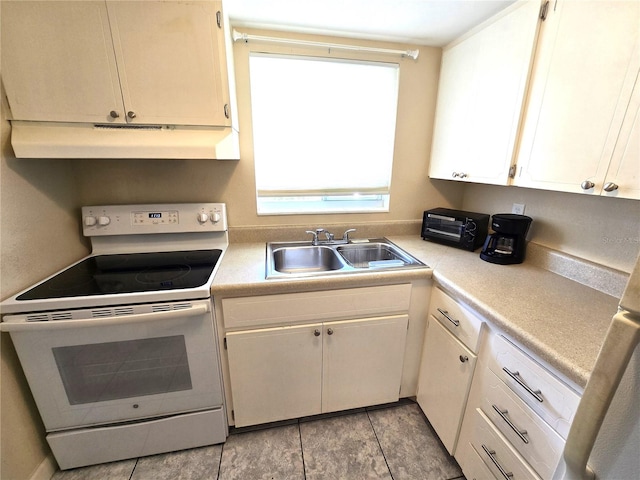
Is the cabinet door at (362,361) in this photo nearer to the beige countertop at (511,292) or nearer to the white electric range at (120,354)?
the beige countertop at (511,292)

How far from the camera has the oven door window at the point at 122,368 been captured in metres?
1.16

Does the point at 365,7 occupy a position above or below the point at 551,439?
above

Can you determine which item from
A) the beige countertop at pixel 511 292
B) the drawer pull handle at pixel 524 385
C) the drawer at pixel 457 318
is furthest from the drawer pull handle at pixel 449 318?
the drawer pull handle at pixel 524 385

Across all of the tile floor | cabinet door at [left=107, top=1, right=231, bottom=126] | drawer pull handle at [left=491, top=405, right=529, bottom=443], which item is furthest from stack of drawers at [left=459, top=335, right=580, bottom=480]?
cabinet door at [left=107, top=1, right=231, bottom=126]

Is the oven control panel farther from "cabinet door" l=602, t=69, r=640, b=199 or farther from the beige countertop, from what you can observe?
"cabinet door" l=602, t=69, r=640, b=199

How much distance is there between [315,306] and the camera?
1327 mm

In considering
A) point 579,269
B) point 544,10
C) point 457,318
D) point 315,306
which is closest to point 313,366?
point 315,306

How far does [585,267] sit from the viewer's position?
123 cm

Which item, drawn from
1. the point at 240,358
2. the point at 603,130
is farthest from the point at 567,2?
the point at 240,358

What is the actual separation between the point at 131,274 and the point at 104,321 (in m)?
0.32

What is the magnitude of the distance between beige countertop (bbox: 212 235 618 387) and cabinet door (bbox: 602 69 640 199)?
1.49 ft

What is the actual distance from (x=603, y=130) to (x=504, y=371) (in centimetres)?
93

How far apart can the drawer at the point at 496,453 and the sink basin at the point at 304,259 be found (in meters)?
1.04

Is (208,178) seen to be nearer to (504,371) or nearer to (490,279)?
(490,279)
